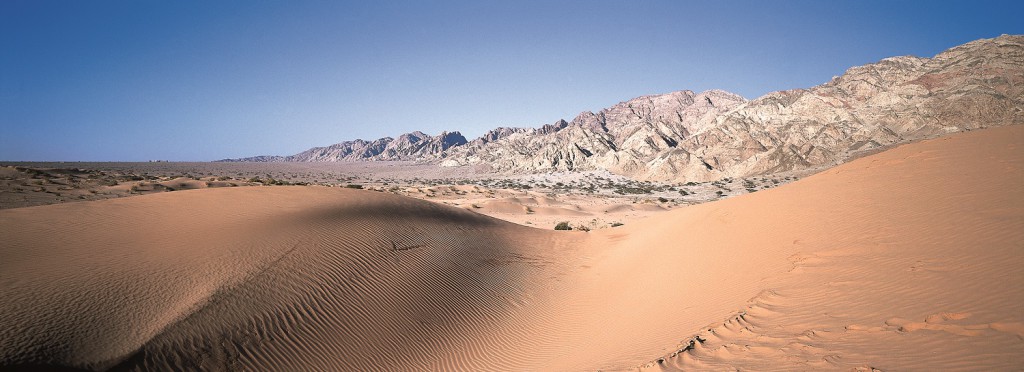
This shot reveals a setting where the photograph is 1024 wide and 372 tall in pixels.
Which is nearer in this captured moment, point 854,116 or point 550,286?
point 550,286

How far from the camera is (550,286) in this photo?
1175 cm

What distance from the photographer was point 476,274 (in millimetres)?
11594

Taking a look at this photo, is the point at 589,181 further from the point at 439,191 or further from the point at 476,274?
the point at 476,274

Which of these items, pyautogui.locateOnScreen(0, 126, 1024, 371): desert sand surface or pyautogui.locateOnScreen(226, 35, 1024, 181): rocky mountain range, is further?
pyautogui.locateOnScreen(226, 35, 1024, 181): rocky mountain range

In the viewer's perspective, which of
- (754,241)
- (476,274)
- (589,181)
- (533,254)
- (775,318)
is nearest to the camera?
(775,318)

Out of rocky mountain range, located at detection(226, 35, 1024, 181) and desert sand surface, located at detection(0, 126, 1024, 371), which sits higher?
rocky mountain range, located at detection(226, 35, 1024, 181)

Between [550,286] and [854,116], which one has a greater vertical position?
[854,116]

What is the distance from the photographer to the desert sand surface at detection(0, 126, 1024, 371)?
4.87 m

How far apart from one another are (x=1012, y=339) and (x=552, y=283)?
30.1 ft

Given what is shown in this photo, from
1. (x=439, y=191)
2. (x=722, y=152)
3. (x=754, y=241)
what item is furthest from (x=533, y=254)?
(x=722, y=152)

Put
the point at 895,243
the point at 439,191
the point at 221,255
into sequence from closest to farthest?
the point at 895,243
the point at 221,255
the point at 439,191

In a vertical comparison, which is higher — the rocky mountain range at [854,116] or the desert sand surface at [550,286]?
the rocky mountain range at [854,116]

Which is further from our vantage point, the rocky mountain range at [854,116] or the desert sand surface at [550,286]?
the rocky mountain range at [854,116]

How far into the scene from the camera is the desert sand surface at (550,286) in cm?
487
